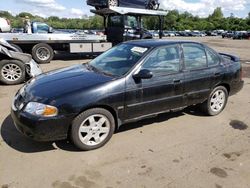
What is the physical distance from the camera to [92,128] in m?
3.99

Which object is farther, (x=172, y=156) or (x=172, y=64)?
(x=172, y=64)

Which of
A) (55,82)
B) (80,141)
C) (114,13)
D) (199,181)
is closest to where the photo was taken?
(199,181)

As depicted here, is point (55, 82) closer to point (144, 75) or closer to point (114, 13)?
point (144, 75)

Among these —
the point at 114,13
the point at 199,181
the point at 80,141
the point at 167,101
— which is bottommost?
the point at 199,181

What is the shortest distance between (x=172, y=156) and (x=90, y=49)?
10450 millimetres

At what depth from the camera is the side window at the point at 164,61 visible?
4.51 metres

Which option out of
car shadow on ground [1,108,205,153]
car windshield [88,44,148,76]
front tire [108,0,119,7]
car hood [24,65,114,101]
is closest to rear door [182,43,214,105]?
car windshield [88,44,148,76]

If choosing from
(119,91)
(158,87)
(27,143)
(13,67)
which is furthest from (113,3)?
(27,143)

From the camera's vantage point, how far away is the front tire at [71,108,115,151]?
12.7 ft

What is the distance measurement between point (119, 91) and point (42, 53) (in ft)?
29.9

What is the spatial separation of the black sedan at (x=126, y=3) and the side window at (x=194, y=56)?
32.4ft

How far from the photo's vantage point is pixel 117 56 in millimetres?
4906

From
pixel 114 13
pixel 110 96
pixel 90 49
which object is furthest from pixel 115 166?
pixel 114 13

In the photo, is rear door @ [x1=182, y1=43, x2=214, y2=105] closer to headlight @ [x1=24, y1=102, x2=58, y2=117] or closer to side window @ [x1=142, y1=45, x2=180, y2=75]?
side window @ [x1=142, y1=45, x2=180, y2=75]
